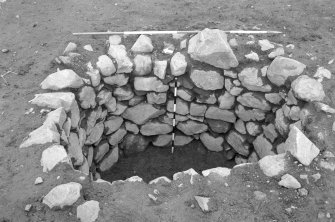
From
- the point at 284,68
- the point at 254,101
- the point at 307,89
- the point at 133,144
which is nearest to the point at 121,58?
the point at 133,144

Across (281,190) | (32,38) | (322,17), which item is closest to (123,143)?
(32,38)

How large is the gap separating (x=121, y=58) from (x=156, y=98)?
876 millimetres

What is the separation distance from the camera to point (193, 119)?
624 cm

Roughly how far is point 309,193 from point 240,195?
695 mm

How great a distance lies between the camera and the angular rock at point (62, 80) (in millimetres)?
4902

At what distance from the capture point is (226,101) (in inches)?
231

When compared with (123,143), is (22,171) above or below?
above

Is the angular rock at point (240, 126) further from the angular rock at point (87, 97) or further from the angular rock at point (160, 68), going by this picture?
the angular rock at point (87, 97)

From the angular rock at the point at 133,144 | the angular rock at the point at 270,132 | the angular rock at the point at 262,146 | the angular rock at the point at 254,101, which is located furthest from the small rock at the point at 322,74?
the angular rock at the point at 133,144

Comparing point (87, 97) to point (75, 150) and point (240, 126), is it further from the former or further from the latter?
point (240, 126)

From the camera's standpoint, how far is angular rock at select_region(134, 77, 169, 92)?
18.6 ft

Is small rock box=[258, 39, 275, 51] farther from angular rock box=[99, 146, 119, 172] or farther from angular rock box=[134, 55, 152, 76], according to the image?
angular rock box=[99, 146, 119, 172]

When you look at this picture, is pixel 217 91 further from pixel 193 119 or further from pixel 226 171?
pixel 226 171

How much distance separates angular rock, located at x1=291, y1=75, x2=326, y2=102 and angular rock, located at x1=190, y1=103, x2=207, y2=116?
1.51m
